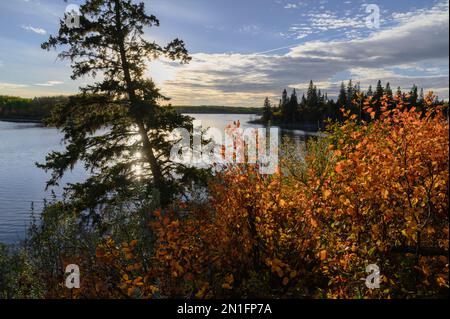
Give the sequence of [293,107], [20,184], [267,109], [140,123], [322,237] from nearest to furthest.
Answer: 1. [322,237]
2. [140,123]
3. [20,184]
4. [293,107]
5. [267,109]

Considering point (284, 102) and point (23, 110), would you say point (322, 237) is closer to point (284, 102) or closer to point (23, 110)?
point (284, 102)

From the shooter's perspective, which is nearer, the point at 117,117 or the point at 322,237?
the point at 322,237

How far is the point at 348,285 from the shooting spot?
25.1 ft

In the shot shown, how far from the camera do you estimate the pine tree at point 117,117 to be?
1706cm

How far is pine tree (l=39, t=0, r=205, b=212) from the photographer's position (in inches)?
672

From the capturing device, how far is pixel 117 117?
18.4 meters

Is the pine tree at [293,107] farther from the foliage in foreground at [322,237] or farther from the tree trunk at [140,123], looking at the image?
the foliage in foreground at [322,237]

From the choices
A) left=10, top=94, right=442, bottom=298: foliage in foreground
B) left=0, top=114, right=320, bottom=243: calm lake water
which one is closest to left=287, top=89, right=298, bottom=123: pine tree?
left=0, top=114, right=320, bottom=243: calm lake water

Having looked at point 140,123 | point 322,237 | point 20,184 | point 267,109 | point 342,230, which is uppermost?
point 267,109

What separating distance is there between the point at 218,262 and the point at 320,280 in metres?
2.71

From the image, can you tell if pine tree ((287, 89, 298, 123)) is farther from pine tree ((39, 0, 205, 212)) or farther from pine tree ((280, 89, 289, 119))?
pine tree ((39, 0, 205, 212))

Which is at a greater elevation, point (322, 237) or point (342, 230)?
point (342, 230)

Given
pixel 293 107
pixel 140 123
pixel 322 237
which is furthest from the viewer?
pixel 293 107

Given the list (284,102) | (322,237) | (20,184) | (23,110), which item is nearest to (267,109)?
(284,102)
